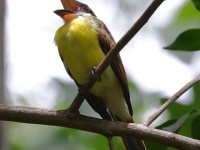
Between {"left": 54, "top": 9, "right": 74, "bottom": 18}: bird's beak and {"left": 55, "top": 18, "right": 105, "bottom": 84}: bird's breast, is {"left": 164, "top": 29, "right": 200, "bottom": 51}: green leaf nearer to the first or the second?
{"left": 55, "top": 18, "right": 105, "bottom": 84}: bird's breast

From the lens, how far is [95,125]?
255 centimetres

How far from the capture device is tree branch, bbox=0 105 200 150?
2.30 meters

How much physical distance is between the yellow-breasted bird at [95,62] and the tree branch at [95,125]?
0.46m

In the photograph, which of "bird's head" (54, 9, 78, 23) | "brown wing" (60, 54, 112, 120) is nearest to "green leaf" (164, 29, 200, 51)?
"brown wing" (60, 54, 112, 120)

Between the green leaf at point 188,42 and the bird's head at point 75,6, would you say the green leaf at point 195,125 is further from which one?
the bird's head at point 75,6

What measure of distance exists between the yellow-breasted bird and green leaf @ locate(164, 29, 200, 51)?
42 cm

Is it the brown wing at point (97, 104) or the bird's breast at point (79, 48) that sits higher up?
the bird's breast at point (79, 48)

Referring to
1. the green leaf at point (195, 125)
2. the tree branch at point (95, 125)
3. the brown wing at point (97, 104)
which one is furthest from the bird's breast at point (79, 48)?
the green leaf at point (195, 125)

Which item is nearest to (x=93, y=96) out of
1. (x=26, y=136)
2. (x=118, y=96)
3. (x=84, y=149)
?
(x=118, y=96)

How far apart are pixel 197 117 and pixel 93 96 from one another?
84cm

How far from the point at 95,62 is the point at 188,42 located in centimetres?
52

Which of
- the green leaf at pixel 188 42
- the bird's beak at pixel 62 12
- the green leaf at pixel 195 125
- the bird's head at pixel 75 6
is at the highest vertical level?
the green leaf at pixel 188 42

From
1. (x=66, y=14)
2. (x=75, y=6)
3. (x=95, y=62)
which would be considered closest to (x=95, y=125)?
(x=95, y=62)

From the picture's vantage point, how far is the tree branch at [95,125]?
2.30 metres
